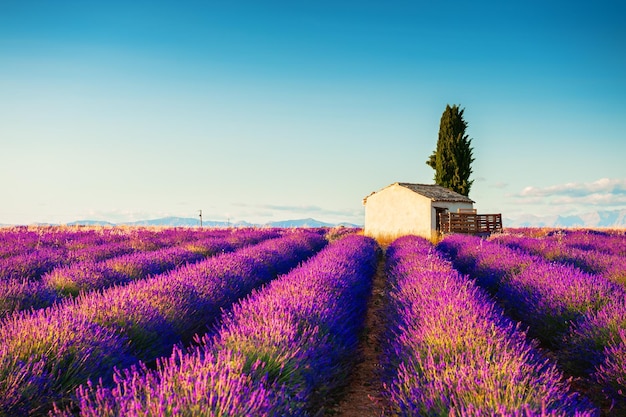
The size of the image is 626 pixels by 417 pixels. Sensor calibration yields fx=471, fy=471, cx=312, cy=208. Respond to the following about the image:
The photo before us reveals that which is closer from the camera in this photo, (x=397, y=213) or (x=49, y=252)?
(x=49, y=252)

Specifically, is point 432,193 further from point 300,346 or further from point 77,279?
point 300,346

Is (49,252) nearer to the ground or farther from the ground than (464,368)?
farther from the ground

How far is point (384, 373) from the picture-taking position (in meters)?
3.62

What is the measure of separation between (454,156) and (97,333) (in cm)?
3278

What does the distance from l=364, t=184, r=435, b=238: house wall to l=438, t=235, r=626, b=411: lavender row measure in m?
15.0

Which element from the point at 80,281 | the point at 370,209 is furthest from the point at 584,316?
the point at 370,209

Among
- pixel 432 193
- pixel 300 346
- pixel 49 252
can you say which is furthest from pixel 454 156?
pixel 300 346

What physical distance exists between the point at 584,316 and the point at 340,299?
7.65 ft

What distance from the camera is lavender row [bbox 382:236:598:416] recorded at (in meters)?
2.34

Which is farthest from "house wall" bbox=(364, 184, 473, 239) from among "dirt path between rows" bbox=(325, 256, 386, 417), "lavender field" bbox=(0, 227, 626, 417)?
"dirt path between rows" bbox=(325, 256, 386, 417)

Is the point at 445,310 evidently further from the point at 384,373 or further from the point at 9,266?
the point at 9,266

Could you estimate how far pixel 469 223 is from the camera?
21.8 meters

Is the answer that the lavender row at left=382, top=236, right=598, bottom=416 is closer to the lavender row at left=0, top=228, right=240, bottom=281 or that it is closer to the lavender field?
the lavender field

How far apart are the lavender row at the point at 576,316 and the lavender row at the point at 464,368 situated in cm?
48
